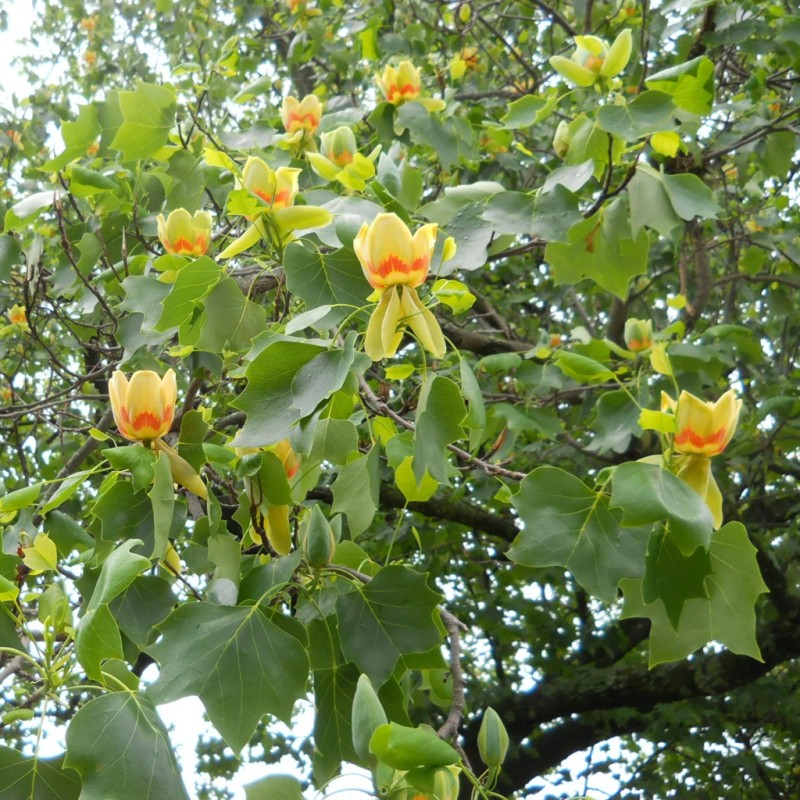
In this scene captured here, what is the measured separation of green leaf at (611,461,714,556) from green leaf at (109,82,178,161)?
110 cm

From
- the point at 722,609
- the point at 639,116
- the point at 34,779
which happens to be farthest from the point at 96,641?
the point at 639,116

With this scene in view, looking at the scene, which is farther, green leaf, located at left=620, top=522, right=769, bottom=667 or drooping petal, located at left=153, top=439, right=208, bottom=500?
drooping petal, located at left=153, top=439, right=208, bottom=500

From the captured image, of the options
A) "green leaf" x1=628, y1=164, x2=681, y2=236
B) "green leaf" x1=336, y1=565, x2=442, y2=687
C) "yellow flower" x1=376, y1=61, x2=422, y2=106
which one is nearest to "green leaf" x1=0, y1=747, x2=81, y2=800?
"green leaf" x1=336, y1=565, x2=442, y2=687

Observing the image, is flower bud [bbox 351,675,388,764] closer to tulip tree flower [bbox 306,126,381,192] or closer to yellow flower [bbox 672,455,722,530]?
yellow flower [bbox 672,455,722,530]

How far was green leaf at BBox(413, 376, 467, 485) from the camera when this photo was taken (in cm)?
107

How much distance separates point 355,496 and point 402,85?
1111mm

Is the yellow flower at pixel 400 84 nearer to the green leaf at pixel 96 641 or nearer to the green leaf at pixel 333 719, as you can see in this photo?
the green leaf at pixel 333 719

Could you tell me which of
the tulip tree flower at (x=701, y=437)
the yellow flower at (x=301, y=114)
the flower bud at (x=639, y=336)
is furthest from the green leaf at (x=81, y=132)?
the flower bud at (x=639, y=336)

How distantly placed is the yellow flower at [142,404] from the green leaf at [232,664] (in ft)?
0.85

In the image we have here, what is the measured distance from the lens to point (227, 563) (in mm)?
1335

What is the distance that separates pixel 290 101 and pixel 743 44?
5.59 ft

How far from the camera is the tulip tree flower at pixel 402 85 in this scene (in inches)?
84.2

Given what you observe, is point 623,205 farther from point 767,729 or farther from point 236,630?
point 767,729

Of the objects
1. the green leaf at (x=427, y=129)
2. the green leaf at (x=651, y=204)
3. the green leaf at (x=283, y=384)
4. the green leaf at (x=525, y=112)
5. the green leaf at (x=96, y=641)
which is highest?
the green leaf at (x=427, y=129)
